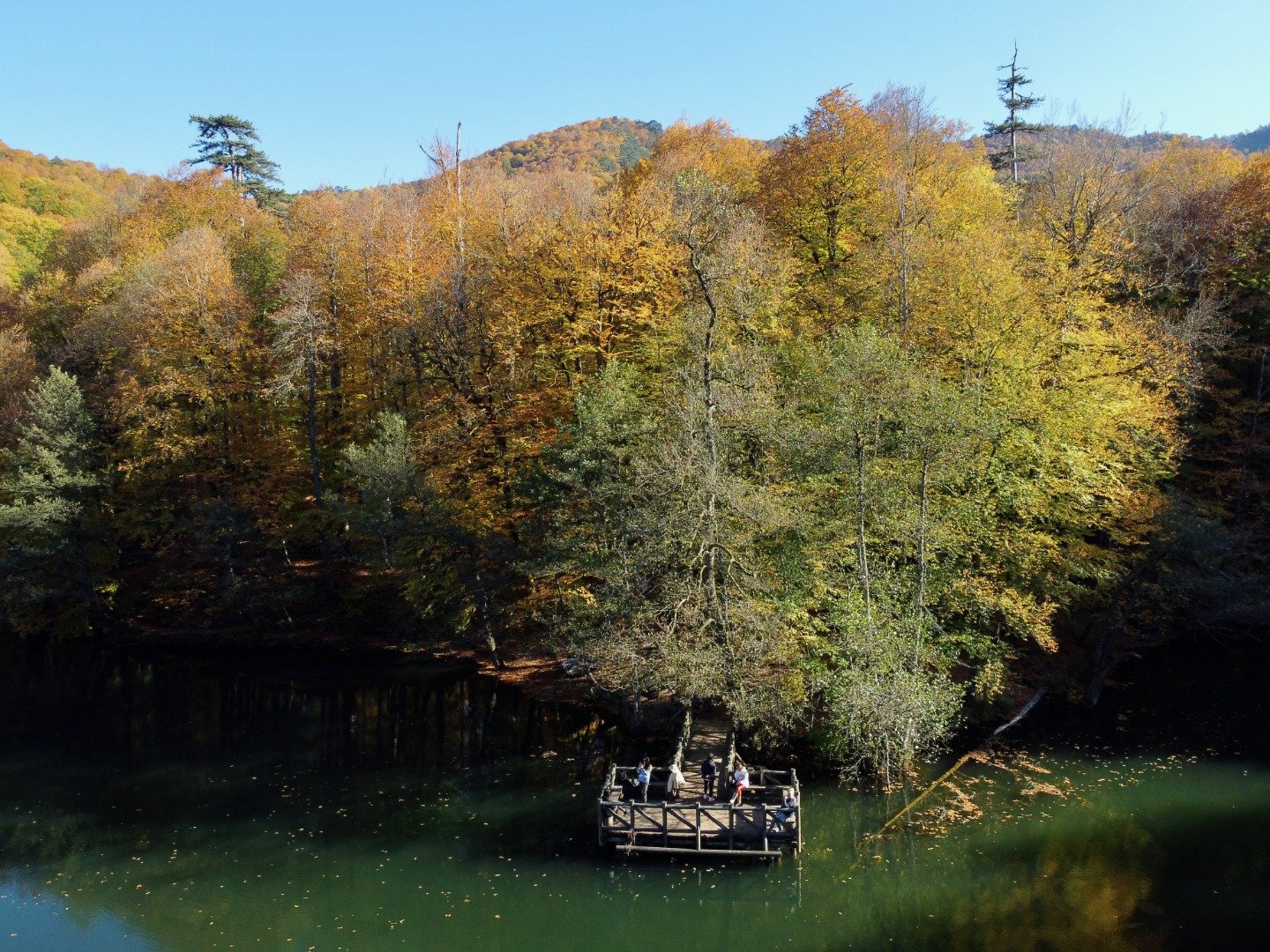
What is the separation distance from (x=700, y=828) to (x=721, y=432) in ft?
29.4

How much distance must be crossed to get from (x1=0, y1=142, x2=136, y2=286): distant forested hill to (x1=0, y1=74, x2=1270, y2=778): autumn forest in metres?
29.1

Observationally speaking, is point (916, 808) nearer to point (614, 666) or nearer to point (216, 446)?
point (614, 666)

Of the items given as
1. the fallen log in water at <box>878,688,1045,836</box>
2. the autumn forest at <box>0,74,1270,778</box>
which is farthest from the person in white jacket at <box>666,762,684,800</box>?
the fallen log in water at <box>878,688,1045,836</box>

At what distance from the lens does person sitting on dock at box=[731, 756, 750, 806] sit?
17.5m

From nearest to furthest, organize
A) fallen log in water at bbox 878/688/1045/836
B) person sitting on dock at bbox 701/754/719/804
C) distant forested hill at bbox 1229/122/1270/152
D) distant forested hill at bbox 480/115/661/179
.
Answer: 1. person sitting on dock at bbox 701/754/719/804
2. fallen log in water at bbox 878/688/1045/836
3. distant forested hill at bbox 1229/122/1270/152
4. distant forested hill at bbox 480/115/661/179

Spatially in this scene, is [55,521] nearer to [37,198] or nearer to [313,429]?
[313,429]

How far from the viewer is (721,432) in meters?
20.7

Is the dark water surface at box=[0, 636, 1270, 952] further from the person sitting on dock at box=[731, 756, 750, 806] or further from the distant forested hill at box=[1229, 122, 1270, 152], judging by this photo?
the distant forested hill at box=[1229, 122, 1270, 152]

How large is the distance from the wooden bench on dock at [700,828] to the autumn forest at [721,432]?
2.96 metres

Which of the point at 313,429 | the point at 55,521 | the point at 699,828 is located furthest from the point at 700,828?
the point at 55,521

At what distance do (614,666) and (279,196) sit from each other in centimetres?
5614

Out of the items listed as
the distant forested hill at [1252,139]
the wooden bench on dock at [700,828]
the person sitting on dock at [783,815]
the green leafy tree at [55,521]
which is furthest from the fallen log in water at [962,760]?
the distant forested hill at [1252,139]

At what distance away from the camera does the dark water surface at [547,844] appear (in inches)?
590

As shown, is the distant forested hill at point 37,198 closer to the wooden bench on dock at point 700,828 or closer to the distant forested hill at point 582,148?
the distant forested hill at point 582,148
